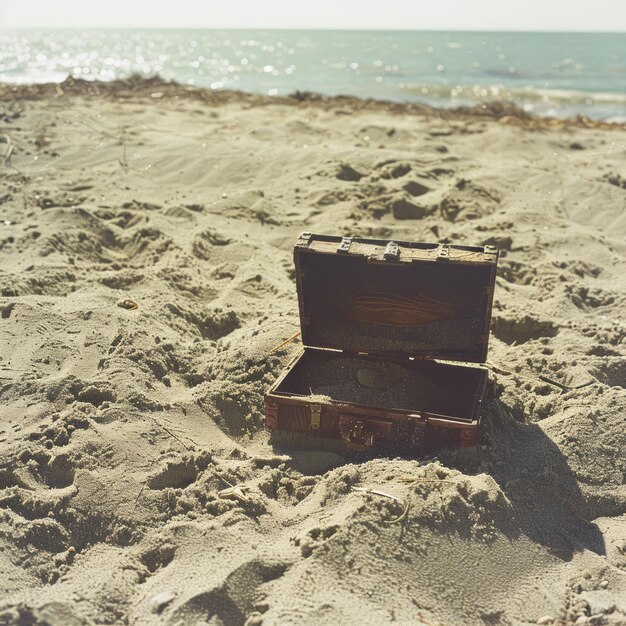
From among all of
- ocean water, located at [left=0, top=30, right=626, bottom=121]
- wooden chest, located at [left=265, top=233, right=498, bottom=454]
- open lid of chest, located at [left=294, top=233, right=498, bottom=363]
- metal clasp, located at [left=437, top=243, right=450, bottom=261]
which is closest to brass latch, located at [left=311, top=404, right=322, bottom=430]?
wooden chest, located at [left=265, top=233, right=498, bottom=454]

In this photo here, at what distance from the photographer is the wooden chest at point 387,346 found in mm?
3559

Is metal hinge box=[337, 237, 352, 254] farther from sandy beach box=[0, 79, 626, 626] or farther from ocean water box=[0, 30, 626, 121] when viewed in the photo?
ocean water box=[0, 30, 626, 121]

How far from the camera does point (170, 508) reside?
3.23 metres

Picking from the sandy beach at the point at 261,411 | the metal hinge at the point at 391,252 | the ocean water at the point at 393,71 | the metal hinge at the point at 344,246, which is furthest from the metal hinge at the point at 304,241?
the ocean water at the point at 393,71

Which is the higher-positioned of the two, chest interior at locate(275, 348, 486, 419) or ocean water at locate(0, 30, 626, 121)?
ocean water at locate(0, 30, 626, 121)

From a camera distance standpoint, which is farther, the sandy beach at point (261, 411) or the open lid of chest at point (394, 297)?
the open lid of chest at point (394, 297)

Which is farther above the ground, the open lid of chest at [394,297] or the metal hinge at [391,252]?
the metal hinge at [391,252]

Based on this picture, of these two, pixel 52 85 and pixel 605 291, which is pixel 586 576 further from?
pixel 52 85

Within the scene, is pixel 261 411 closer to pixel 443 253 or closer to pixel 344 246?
pixel 344 246

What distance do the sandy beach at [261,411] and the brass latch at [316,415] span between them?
6.8 inches

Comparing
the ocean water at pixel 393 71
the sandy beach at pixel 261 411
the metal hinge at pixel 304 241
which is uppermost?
the metal hinge at pixel 304 241

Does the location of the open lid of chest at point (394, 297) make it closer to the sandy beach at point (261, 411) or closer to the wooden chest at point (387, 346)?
the wooden chest at point (387, 346)

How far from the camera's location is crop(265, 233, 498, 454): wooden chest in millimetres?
3559

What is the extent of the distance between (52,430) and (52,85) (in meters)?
11.0
